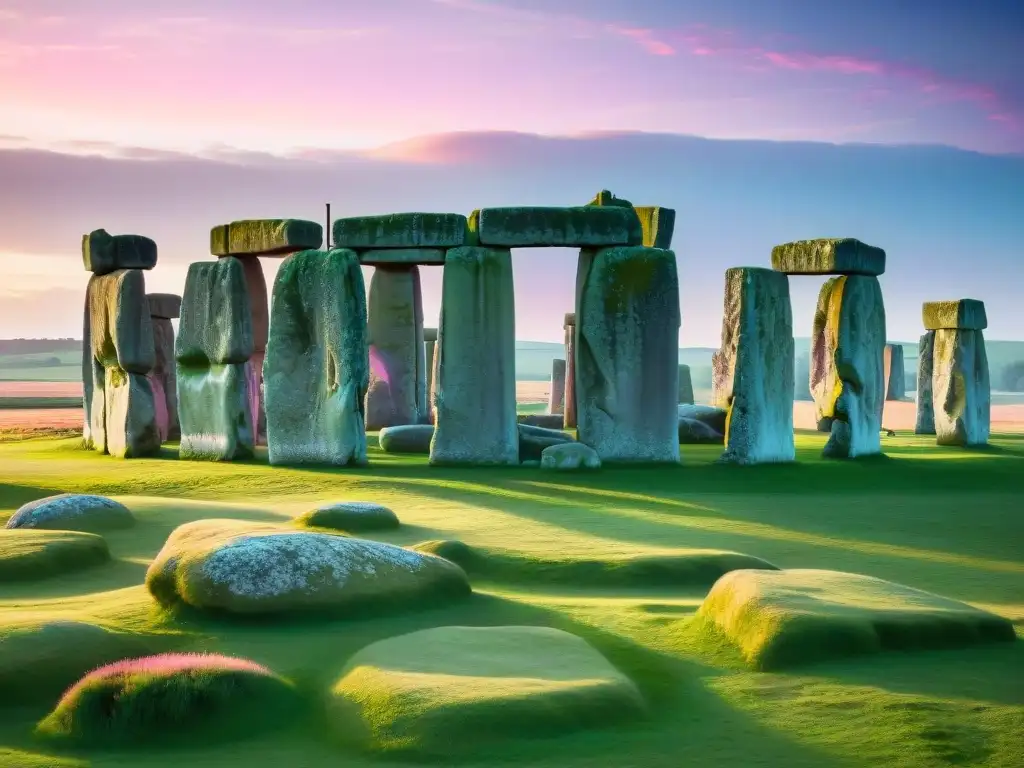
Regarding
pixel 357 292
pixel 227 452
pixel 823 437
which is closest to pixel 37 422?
pixel 227 452

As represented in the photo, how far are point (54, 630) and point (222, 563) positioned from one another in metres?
1.03

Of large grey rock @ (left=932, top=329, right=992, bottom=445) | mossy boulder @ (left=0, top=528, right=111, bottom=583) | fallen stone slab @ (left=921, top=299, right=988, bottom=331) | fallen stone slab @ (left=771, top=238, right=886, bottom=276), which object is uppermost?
A: fallen stone slab @ (left=771, top=238, right=886, bottom=276)

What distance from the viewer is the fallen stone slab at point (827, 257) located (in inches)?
649

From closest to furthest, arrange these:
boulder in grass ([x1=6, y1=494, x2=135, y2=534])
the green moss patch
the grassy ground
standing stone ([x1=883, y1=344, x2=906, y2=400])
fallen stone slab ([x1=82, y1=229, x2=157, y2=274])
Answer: the grassy ground < the green moss patch < boulder in grass ([x1=6, y1=494, x2=135, y2=534]) < fallen stone slab ([x1=82, y1=229, x2=157, y2=274]) < standing stone ([x1=883, y1=344, x2=906, y2=400])

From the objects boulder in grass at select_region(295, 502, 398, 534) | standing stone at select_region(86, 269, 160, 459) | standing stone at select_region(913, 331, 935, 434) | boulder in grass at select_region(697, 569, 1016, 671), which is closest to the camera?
boulder in grass at select_region(697, 569, 1016, 671)

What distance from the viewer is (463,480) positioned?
46.2 ft

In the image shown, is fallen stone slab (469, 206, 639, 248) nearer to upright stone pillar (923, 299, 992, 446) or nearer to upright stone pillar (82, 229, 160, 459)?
upright stone pillar (82, 229, 160, 459)

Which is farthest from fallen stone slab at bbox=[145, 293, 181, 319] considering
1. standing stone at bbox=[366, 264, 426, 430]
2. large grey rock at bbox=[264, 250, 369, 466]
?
large grey rock at bbox=[264, 250, 369, 466]

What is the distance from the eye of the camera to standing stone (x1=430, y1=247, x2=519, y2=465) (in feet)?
50.8

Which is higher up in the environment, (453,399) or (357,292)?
(357,292)

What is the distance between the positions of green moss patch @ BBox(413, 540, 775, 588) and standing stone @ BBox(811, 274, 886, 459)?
876 cm

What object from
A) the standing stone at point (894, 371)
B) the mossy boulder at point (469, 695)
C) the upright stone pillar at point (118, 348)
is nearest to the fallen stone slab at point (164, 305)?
the upright stone pillar at point (118, 348)

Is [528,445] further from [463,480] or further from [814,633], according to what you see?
[814,633]

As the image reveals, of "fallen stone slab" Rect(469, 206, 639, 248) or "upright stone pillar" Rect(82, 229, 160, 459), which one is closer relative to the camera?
"fallen stone slab" Rect(469, 206, 639, 248)
